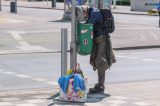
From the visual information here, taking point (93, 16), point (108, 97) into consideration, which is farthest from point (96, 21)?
point (108, 97)

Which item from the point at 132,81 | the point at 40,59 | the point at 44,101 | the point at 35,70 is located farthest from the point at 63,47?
the point at 40,59

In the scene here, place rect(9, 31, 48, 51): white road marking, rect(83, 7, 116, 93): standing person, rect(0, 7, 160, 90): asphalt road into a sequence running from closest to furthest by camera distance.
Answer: rect(83, 7, 116, 93): standing person → rect(0, 7, 160, 90): asphalt road → rect(9, 31, 48, 51): white road marking

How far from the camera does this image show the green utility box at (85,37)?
991 cm

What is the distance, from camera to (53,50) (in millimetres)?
19781

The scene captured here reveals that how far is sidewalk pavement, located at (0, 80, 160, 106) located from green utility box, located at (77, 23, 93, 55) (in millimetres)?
894

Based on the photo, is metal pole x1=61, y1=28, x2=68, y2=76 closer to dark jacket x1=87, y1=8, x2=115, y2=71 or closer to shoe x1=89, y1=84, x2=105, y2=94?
dark jacket x1=87, y1=8, x2=115, y2=71

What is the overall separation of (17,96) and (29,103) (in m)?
0.77

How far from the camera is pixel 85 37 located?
994 cm

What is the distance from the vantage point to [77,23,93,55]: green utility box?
32.5ft

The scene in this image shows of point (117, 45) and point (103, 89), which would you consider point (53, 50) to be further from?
point (103, 89)

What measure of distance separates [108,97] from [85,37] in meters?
1.19

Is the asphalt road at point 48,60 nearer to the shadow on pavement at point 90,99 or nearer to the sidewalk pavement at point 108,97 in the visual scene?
the sidewalk pavement at point 108,97

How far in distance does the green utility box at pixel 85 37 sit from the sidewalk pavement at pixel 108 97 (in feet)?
2.93

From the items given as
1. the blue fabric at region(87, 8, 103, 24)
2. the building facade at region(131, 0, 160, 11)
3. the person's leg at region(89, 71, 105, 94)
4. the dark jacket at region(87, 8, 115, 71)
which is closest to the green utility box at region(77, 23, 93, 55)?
the blue fabric at region(87, 8, 103, 24)
